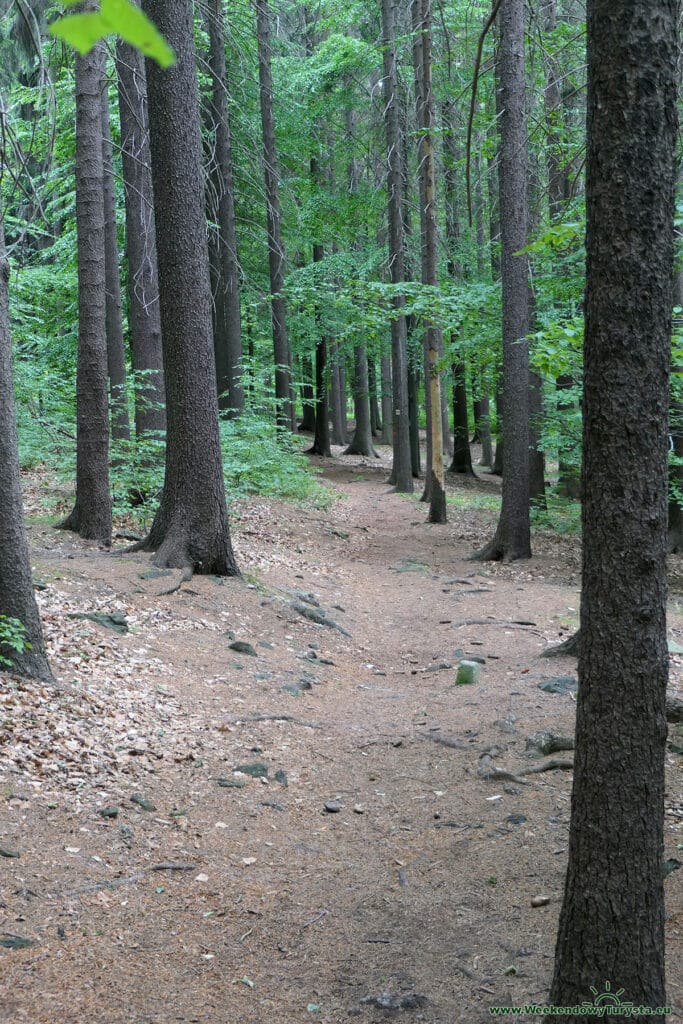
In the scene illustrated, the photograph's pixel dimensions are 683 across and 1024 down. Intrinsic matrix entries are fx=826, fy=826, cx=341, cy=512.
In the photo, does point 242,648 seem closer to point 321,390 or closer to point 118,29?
point 118,29

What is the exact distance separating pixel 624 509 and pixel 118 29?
2163 millimetres

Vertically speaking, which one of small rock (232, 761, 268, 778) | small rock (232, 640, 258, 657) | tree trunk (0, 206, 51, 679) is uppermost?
tree trunk (0, 206, 51, 679)

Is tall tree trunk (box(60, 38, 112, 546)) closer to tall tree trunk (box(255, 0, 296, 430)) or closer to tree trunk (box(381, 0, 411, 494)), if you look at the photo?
tall tree trunk (box(255, 0, 296, 430))

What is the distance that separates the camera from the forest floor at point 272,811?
362cm

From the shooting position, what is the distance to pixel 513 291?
12445 millimetres

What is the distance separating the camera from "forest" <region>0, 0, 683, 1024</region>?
279cm

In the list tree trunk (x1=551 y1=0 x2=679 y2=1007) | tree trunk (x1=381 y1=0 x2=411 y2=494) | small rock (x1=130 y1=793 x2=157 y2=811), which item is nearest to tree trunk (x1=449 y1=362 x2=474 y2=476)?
tree trunk (x1=381 y1=0 x2=411 y2=494)

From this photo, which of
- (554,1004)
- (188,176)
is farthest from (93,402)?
(554,1004)

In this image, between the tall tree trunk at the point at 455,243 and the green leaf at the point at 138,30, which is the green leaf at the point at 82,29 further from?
the tall tree trunk at the point at 455,243

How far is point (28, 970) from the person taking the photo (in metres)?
3.52

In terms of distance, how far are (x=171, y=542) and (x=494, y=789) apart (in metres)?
5.21

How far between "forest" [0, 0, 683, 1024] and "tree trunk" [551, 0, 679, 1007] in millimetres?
12

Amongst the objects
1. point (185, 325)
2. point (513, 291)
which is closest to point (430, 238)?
point (513, 291)

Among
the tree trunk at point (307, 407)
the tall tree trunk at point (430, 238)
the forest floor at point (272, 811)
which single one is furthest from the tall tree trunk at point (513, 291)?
the tree trunk at point (307, 407)
